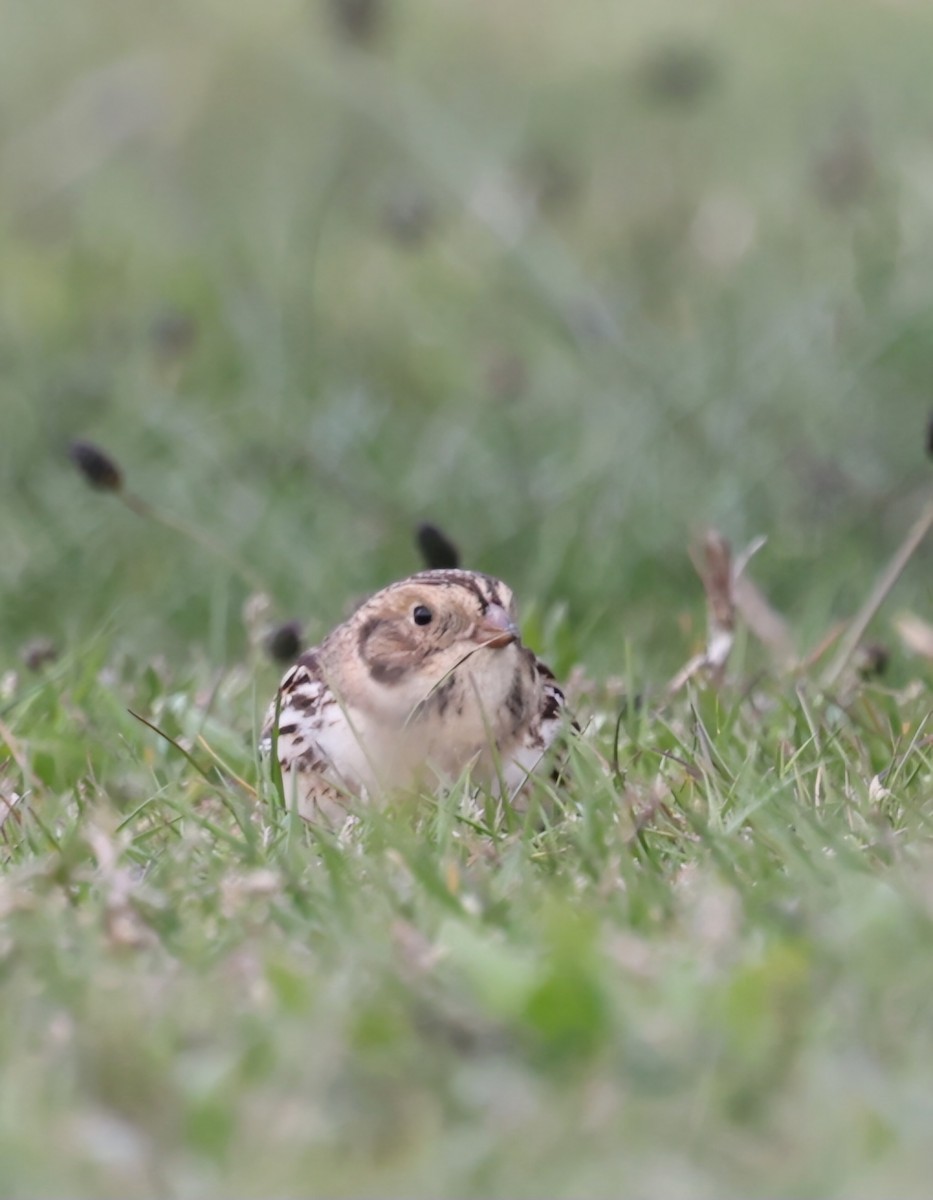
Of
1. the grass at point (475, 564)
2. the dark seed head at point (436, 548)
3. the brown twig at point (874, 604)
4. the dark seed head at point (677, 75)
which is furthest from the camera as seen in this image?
the dark seed head at point (677, 75)

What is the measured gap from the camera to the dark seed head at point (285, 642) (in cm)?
505

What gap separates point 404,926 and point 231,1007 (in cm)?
35

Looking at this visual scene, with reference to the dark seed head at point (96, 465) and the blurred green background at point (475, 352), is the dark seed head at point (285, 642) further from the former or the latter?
the dark seed head at point (96, 465)

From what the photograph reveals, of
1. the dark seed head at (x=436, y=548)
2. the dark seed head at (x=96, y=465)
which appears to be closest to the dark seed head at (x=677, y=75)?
the dark seed head at (x=436, y=548)

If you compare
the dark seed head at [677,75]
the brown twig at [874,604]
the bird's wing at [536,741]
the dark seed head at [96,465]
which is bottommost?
the brown twig at [874,604]

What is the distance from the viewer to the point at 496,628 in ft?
13.9

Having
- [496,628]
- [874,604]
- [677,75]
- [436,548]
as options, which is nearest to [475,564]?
[436,548]

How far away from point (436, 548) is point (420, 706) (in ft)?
3.46

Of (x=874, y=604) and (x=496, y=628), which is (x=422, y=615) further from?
(x=874, y=604)

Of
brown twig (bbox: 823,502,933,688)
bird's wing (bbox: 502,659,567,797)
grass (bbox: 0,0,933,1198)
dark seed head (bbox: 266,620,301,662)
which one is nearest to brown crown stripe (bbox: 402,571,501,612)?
bird's wing (bbox: 502,659,567,797)

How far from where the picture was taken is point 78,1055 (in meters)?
2.70

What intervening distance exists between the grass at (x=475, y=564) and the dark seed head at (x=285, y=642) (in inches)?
4.8

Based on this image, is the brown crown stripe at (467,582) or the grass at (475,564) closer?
the grass at (475,564)

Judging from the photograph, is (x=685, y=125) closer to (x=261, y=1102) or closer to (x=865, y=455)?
(x=865, y=455)
